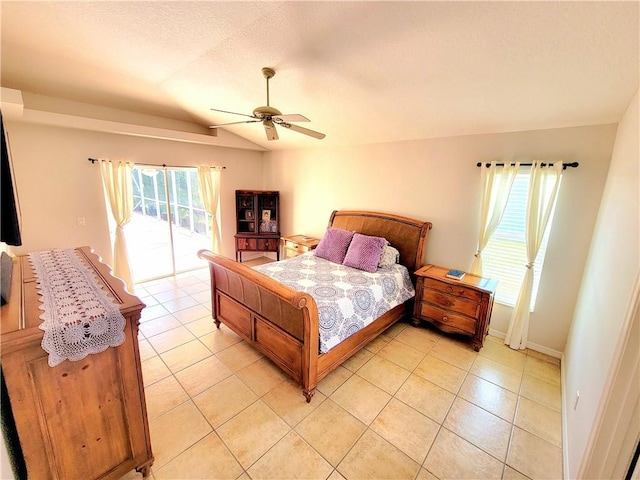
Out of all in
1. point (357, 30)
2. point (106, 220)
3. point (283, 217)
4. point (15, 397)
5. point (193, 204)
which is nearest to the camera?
point (15, 397)

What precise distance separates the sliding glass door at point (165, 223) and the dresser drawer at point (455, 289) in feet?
13.4

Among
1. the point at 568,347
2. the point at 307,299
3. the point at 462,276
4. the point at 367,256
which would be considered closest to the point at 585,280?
the point at 568,347

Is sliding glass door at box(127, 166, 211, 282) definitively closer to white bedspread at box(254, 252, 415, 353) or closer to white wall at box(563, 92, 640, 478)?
white bedspread at box(254, 252, 415, 353)

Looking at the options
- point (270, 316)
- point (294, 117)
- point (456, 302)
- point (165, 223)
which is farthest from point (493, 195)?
point (165, 223)

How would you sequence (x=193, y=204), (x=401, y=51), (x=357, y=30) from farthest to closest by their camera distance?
(x=193, y=204)
(x=401, y=51)
(x=357, y=30)

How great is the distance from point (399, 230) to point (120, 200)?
4096 mm

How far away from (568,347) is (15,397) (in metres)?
3.97

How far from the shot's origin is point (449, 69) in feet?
6.70

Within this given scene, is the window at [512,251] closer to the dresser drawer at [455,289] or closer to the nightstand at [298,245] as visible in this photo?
the dresser drawer at [455,289]

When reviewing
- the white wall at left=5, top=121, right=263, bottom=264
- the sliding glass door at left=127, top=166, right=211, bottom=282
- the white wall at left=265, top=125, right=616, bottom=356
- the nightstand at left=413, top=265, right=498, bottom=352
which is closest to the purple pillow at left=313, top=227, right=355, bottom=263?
the white wall at left=265, top=125, right=616, bottom=356

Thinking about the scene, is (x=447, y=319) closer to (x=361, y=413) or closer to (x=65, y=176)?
(x=361, y=413)

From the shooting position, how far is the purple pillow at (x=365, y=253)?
3301mm

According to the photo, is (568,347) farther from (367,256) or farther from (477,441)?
(367,256)

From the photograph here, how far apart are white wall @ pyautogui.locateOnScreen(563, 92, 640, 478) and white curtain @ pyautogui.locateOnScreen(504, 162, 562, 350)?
0.36 m
